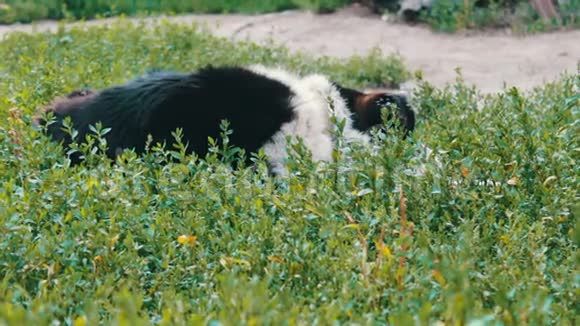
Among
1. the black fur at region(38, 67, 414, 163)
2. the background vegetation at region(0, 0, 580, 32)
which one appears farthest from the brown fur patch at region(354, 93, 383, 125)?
the background vegetation at region(0, 0, 580, 32)

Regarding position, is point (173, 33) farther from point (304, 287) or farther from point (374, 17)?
point (304, 287)

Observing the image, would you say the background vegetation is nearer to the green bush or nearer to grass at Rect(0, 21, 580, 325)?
the green bush

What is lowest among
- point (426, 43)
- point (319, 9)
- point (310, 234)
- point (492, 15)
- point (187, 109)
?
point (426, 43)

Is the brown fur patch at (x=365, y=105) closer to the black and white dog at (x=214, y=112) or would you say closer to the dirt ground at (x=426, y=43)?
the black and white dog at (x=214, y=112)

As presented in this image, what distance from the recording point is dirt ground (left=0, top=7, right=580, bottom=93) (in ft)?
28.2

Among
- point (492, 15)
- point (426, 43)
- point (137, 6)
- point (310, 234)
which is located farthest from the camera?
point (137, 6)

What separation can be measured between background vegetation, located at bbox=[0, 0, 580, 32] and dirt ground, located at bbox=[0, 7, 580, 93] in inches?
5.5

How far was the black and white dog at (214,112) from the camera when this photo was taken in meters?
4.74

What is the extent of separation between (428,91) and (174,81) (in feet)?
5.74

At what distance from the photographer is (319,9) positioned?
11203mm

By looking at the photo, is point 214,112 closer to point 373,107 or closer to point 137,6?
point 373,107

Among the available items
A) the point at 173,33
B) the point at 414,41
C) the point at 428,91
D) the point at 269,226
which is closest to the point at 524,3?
the point at 414,41

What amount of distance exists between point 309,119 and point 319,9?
6.35 metres

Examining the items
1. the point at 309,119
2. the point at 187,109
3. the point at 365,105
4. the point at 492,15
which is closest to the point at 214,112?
the point at 187,109
